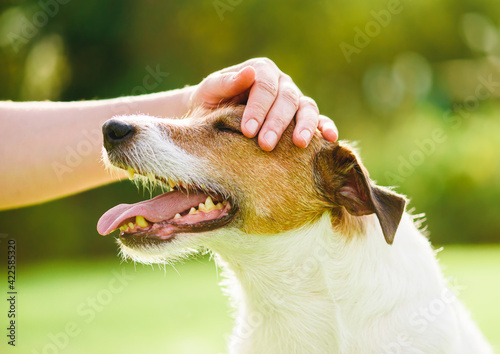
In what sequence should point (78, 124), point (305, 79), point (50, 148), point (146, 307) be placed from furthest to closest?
point (305, 79)
point (146, 307)
point (78, 124)
point (50, 148)

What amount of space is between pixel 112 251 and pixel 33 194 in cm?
951

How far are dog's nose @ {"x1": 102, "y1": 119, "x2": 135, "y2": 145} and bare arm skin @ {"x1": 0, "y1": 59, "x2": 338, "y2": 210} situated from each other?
0.52 m

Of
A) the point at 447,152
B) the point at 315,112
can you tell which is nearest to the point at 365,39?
the point at 447,152

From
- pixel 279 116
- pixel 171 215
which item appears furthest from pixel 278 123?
pixel 171 215

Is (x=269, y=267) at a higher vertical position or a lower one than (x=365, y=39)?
lower

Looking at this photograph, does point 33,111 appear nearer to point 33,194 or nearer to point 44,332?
point 33,194

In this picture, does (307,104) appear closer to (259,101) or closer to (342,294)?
(259,101)

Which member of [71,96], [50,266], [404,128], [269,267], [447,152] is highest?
[71,96]

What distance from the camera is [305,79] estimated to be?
15586 mm

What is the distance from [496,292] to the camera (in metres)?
7.16

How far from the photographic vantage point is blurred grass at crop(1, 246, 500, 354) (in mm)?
5789

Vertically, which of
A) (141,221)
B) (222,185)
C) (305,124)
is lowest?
(141,221)

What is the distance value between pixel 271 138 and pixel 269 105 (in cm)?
25

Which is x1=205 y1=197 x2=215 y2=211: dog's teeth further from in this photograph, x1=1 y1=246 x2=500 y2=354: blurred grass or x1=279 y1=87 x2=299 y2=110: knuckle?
x1=1 y1=246 x2=500 y2=354: blurred grass
